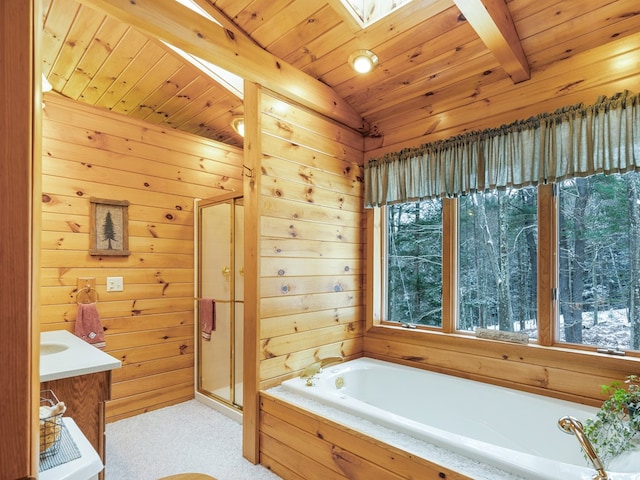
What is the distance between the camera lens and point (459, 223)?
2.60 meters

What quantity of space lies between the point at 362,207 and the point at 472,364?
1.44 meters

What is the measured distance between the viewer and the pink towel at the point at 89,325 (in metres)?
2.56

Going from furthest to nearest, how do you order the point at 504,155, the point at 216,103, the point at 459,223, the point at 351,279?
the point at 216,103 < the point at 351,279 < the point at 459,223 < the point at 504,155

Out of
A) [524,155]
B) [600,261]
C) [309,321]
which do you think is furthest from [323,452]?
[524,155]

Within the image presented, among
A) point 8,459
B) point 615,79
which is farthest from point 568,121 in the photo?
point 8,459

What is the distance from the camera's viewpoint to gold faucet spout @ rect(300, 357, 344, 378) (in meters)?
2.34

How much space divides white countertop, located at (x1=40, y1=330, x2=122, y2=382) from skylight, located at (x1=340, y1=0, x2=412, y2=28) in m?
2.27

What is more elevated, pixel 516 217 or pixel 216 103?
pixel 216 103

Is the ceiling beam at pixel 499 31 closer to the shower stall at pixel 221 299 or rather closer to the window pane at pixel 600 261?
the window pane at pixel 600 261

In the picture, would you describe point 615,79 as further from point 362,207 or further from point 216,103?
point 216,103

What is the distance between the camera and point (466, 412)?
2.25 meters

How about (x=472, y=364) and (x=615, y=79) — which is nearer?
(x=615, y=79)

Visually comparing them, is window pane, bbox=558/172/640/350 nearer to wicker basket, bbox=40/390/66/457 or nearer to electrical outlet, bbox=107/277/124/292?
wicker basket, bbox=40/390/66/457

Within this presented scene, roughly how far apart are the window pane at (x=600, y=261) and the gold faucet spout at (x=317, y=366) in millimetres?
1409
